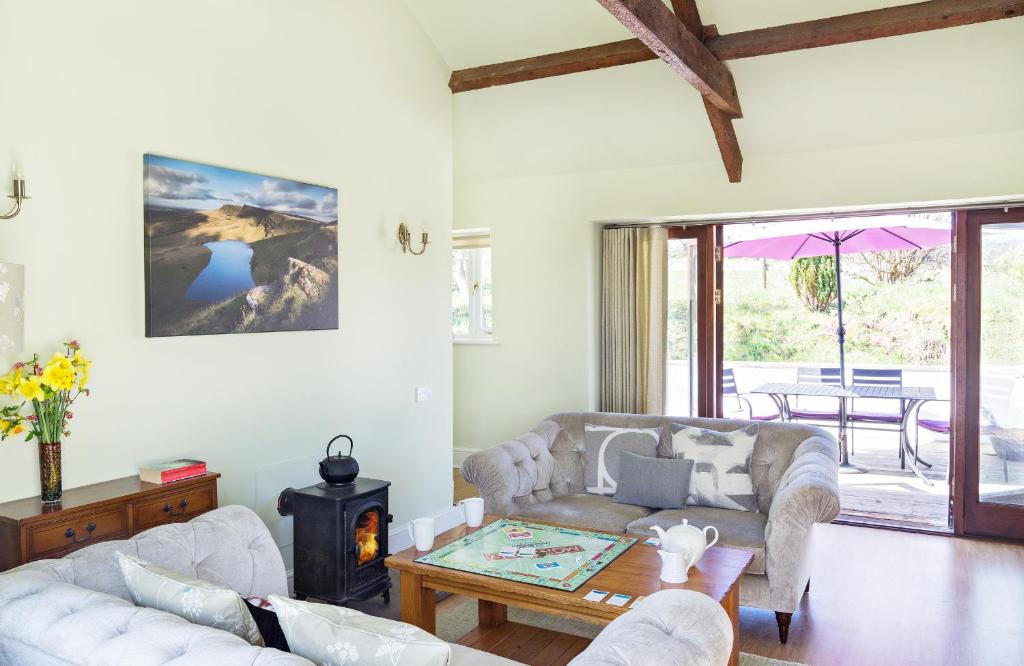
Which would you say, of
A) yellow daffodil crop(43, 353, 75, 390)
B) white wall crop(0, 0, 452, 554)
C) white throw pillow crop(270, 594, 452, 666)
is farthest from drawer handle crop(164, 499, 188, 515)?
white throw pillow crop(270, 594, 452, 666)

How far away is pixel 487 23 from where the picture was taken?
15.8 feet

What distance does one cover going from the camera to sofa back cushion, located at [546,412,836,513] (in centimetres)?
418

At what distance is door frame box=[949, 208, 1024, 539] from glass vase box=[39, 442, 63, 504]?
16.3 feet

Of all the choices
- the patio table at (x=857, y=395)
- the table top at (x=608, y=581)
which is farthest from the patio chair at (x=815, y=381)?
the table top at (x=608, y=581)

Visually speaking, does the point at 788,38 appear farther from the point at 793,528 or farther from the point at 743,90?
the point at 793,528

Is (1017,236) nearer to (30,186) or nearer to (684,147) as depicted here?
(684,147)

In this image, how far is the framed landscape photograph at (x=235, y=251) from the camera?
3260 mm

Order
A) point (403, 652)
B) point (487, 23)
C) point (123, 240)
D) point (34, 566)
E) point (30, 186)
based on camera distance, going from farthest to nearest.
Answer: point (487, 23), point (123, 240), point (30, 186), point (34, 566), point (403, 652)

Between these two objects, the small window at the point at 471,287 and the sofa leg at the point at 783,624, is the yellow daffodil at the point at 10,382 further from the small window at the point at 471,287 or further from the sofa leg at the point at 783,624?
the small window at the point at 471,287

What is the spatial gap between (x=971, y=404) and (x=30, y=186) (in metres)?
5.23

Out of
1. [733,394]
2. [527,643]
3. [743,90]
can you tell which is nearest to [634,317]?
[733,394]

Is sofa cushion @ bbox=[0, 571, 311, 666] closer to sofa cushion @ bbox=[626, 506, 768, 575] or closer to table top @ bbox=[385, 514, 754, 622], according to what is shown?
table top @ bbox=[385, 514, 754, 622]

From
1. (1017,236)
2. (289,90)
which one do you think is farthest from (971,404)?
(289,90)

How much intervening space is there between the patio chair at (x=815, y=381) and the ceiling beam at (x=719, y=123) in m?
2.40
